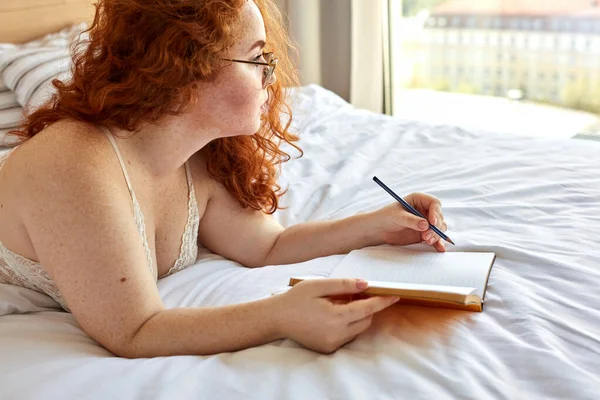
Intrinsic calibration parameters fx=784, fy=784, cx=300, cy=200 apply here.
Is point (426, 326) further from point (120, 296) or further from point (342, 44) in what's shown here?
point (342, 44)

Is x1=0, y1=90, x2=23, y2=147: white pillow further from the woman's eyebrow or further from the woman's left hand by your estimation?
the woman's left hand

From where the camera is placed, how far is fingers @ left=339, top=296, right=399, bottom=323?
3.22 feet

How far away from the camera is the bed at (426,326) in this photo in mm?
903

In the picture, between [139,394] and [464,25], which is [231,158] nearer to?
[139,394]

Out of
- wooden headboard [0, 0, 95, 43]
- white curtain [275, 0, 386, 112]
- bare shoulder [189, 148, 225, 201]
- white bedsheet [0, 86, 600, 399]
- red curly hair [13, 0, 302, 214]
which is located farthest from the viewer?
white curtain [275, 0, 386, 112]

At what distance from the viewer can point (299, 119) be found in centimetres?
218

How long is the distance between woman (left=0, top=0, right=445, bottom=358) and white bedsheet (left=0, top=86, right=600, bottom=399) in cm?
4

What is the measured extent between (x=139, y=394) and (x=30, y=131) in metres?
0.50

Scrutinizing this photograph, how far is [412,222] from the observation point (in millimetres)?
1257

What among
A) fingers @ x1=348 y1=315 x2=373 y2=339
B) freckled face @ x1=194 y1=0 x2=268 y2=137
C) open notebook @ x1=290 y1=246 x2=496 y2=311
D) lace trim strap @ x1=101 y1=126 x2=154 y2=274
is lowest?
fingers @ x1=348 y1=315 x2=373 y2=339

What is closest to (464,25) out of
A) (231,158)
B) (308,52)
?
(308,52)

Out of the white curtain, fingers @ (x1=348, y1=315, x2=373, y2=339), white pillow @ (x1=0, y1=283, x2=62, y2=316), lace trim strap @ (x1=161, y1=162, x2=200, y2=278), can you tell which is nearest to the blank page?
fingers @ (x1=348, y1=315, x2=373, y2=339)

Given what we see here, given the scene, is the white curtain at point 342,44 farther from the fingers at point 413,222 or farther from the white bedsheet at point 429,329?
the fingers at point 413,222

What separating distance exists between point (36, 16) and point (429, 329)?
5.39 feet
